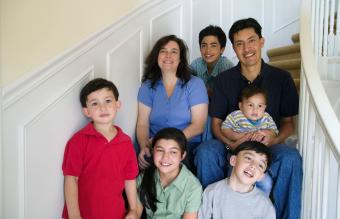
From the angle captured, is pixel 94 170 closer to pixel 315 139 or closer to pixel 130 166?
pixel 130 166

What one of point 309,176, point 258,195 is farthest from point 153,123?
point 309,176

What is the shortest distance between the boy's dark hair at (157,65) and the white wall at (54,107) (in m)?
0.06

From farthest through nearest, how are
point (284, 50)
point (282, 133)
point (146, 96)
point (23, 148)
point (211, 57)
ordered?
point (284, 50)
point (211, 57)
point (146, 96)
point (282, 133)
point (23, 148)

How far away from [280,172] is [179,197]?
0.52 m

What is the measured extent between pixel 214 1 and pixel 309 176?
2.12m

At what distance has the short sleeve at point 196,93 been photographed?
222 cm

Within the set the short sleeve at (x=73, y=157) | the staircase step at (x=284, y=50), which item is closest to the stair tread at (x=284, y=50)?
the staircase step at (x=284, y=50)

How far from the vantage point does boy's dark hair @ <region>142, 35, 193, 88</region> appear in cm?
229

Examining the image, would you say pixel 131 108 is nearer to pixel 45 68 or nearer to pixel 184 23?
pixel 45 68

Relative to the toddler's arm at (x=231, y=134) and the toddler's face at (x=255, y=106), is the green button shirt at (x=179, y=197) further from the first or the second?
the toddler's face at (x=255, y=106)

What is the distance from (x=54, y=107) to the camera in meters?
1.58

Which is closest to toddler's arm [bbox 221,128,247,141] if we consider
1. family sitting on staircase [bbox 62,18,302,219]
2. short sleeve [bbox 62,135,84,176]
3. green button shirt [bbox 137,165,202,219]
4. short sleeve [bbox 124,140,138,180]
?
family sitting on staircase [bbox 62,18,302,219]

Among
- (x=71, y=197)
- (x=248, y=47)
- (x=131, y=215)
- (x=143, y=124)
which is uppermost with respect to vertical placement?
(x=248, y=47)

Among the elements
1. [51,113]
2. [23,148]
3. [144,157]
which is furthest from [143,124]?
[23,148]
